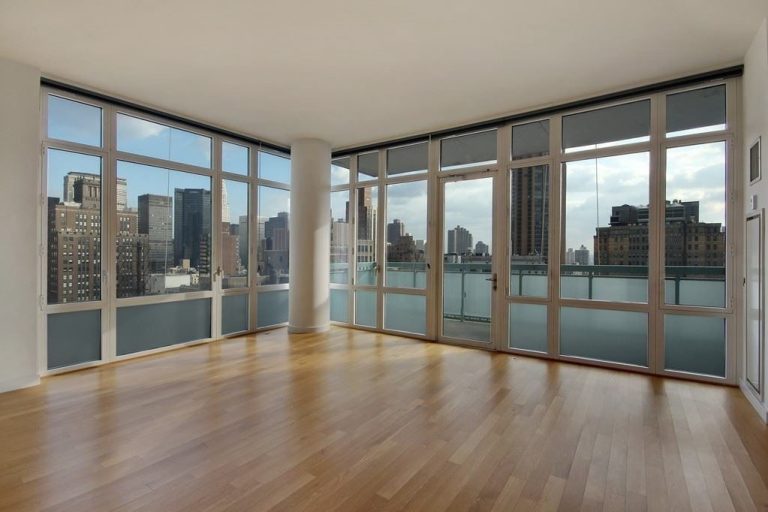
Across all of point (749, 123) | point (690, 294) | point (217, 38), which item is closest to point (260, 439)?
point (217, 38)

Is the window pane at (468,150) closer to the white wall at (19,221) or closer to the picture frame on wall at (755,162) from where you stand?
the picture frame on wall at (755,162)

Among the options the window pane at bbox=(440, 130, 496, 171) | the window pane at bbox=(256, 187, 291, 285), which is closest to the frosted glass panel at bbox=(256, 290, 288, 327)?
the window pane at bbox=(256, 187, 291, 285)

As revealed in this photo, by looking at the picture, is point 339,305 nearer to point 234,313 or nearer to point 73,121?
point 234,313

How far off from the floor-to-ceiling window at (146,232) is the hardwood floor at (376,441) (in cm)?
68

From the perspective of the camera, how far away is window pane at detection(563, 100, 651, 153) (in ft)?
14.9

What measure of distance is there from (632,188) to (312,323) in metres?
5.01

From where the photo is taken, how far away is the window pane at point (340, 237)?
7066 mm

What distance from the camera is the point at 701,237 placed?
13.6ft

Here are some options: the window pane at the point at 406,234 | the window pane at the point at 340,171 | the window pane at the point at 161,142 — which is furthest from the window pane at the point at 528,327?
the window pane at the point at 161,142

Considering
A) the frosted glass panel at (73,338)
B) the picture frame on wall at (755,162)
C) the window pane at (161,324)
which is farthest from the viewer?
the window pane at (161,324)

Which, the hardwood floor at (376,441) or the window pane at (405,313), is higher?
the window pane at (405,313)

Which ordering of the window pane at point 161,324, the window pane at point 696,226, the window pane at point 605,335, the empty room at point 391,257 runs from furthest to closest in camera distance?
the window pane at point 161,324
the window pane at point 605,335
the window pane at point 696,226
the empty room at point 391,257

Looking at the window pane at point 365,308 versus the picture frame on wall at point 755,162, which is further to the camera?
the window pane at point 365,308

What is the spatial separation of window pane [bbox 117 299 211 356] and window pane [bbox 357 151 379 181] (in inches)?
131
